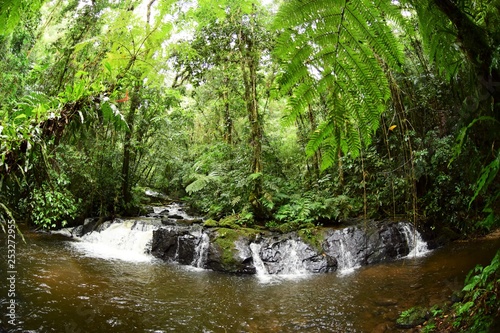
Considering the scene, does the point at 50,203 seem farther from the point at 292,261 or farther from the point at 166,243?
the point at 292,261

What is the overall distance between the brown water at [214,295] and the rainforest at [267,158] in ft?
0.19

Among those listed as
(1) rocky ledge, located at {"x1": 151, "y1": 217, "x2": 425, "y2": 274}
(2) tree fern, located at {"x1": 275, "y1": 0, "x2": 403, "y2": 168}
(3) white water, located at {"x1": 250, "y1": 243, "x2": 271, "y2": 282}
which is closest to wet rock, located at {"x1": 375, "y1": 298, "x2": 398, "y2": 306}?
(1) rocky ledge, located at {"x1": 151, "y1": 217, "x2": 425, "y2": 274}

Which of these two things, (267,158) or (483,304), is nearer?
(483,304)

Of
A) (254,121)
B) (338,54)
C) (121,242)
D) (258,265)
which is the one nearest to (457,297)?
(258,265)

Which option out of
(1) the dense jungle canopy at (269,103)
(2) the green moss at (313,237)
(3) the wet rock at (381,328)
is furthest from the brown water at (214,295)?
(1) the dense jungle canopy at (269,103)

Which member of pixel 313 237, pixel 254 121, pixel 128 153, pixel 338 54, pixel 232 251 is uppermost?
pixel 254 121

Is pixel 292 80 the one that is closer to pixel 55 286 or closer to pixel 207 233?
pixel 55 286

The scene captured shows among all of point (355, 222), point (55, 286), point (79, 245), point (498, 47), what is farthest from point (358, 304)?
point (79, 245)

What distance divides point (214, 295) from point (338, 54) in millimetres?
5893

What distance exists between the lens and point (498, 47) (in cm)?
176

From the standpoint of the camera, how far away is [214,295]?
254 inches

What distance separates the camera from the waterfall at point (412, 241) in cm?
841

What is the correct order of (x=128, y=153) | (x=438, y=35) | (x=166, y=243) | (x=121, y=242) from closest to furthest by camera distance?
(x=438, y=35) → (x=166, y=243) → (x=121, y=242) → (x=128, y=153)

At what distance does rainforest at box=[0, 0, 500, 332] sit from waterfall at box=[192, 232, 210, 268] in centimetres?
4
